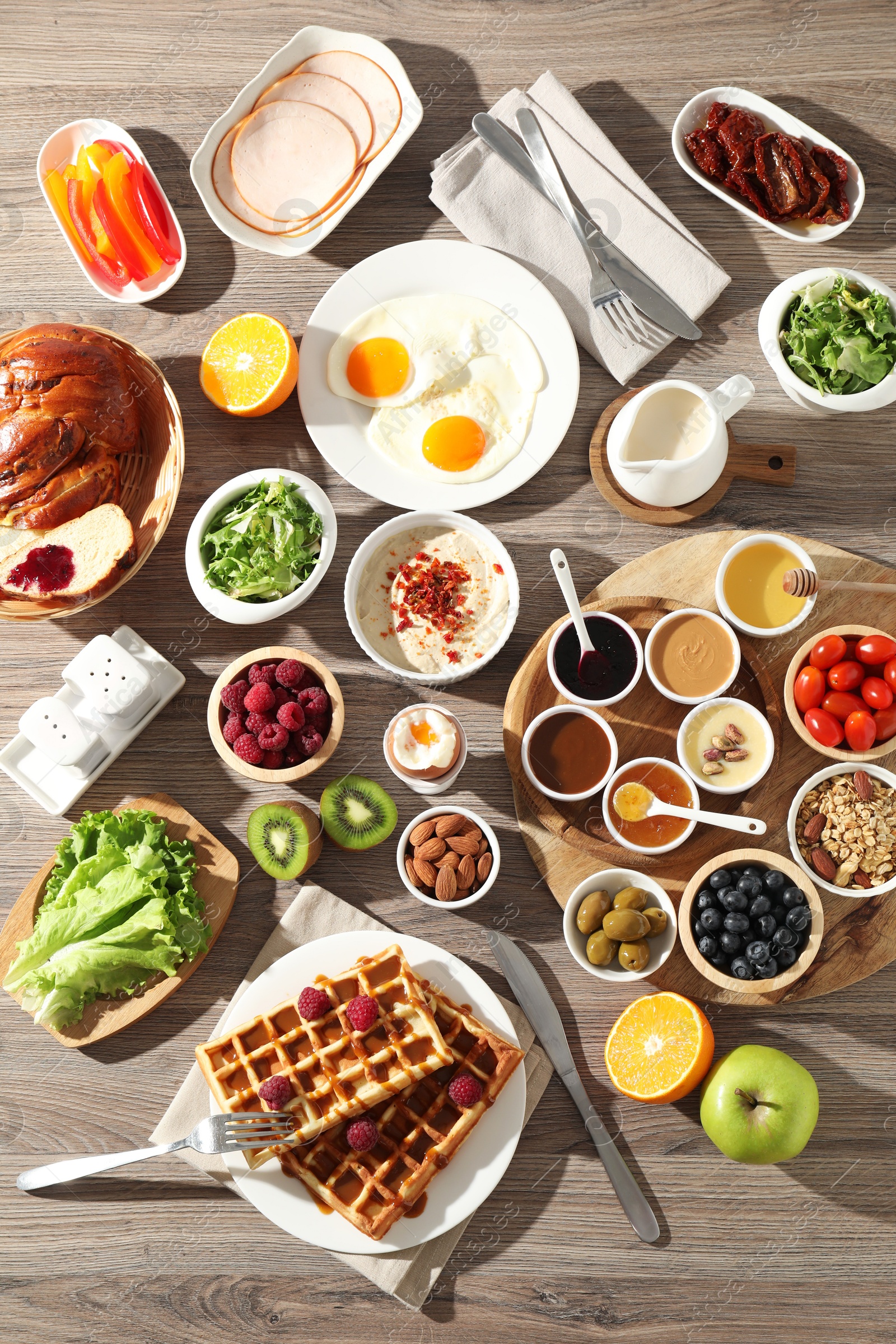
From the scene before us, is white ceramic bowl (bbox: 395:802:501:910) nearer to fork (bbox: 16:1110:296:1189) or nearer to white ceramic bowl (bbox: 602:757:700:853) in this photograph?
white ceramic bowl (bbox: 602:757:700:853)

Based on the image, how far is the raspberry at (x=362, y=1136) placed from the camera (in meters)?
2.71

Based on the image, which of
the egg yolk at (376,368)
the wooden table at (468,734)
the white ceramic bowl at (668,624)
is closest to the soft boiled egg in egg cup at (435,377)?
the egg yolk at (376,368)

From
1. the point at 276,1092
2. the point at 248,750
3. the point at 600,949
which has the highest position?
the point at 248,750

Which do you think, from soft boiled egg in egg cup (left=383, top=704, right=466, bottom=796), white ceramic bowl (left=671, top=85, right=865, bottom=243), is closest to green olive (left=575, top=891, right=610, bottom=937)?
soft boiled egg in egg cup (left=383, top=704, right=466, bottom=796)

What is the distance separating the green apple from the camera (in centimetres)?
281

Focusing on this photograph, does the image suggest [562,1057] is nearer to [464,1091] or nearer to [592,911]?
[464,1091]

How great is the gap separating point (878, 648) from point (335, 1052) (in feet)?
6.96

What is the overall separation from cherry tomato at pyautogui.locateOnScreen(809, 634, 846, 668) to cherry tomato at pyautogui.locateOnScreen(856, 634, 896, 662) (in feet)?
0.21

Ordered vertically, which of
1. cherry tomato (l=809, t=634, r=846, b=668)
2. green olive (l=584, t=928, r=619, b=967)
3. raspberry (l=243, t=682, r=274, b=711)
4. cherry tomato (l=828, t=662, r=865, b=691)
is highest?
raspberry (l=243, t=682, r=274, b=711)

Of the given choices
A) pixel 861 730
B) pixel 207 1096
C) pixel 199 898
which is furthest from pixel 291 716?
pixel 861 730

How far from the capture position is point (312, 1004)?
2779mm

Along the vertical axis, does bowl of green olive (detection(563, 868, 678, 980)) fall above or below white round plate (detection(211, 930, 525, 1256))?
above

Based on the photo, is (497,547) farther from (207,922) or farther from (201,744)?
(207,922)

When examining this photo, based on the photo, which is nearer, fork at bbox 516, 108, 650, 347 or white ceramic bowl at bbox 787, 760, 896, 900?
white ceramic bowl at bbox 787, 760, 896, 900
